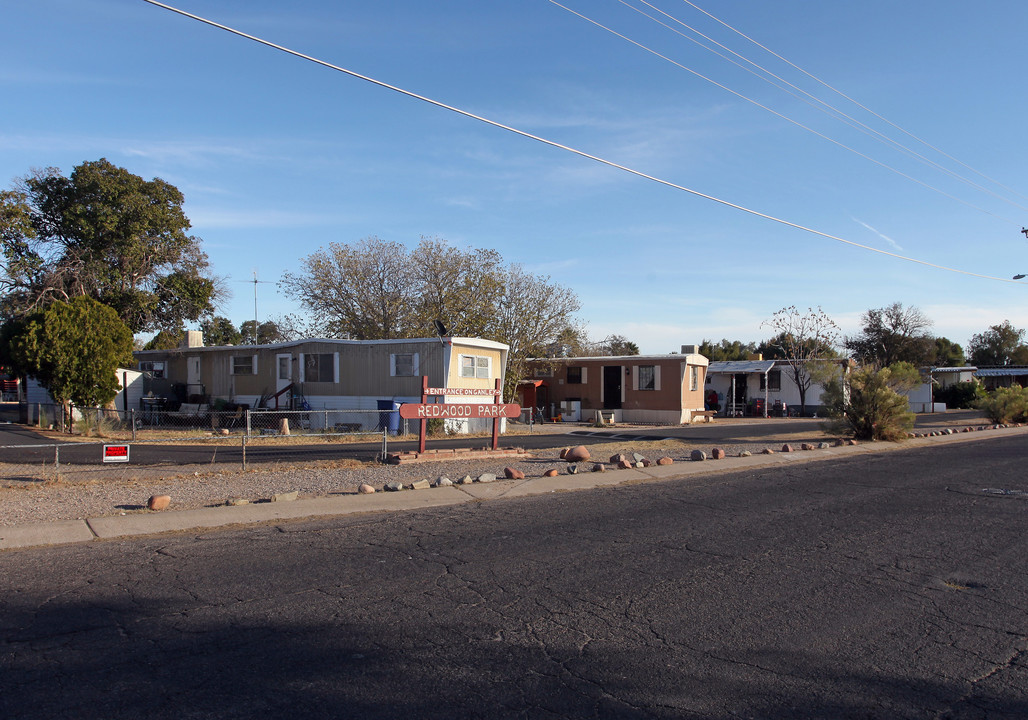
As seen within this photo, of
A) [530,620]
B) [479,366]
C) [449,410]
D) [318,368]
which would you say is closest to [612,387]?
[479,366]

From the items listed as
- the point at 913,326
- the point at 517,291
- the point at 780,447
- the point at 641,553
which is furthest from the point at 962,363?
the point at 641,553

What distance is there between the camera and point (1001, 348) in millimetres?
78188

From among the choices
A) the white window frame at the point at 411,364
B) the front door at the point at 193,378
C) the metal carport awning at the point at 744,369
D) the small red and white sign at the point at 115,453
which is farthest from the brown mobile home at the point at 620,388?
the small red and white sign at the point at 115,453

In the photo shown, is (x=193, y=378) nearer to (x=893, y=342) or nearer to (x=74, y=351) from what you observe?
(x=74, y=351)

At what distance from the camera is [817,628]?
5.34 m

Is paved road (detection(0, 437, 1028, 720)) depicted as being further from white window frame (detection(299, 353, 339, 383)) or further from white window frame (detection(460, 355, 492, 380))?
white window frame (detection(299, 353, 339, 383))

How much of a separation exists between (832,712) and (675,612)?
1768 mm

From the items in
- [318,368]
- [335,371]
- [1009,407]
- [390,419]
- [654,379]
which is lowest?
[390,419]

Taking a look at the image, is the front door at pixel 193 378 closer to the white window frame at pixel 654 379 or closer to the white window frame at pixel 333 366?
the white window frame at pixel 333 366

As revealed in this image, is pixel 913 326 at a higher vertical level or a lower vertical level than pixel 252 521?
higher

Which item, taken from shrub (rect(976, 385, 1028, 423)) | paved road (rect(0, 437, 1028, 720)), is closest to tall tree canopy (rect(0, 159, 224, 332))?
paved road (rect(0, 437, 1028, 720))

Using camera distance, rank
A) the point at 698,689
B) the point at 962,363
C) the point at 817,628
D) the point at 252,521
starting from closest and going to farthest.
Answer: the point at 698,689 < the point at 817,628 < the point at 252,521 < the point at 962,363

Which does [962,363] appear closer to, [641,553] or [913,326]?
[913,326]

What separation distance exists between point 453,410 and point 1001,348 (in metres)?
82.3
